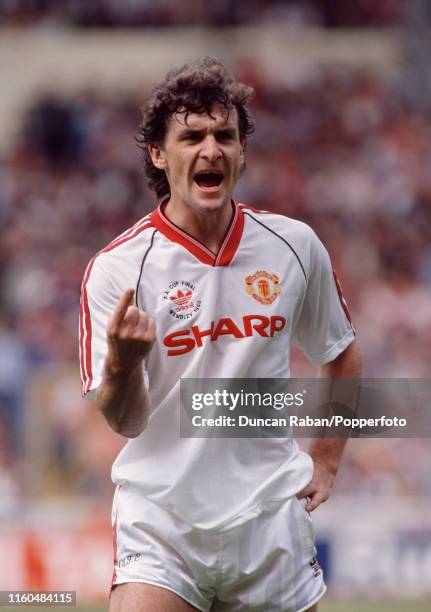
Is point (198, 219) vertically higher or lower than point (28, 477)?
higher

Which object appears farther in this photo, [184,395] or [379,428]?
[379,428]

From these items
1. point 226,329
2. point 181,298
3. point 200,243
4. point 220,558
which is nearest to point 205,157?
point 200,243

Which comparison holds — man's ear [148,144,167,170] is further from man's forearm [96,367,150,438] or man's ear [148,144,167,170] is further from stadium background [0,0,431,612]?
stadium background [0,0,431,612]

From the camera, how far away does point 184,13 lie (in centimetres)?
1930

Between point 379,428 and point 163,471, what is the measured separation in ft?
3.96

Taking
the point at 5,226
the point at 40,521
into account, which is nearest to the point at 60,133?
the point at 5,226

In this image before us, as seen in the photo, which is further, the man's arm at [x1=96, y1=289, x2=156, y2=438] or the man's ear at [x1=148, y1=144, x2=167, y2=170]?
the man's ear at [x1=148, y1=144, x2=167, y2=170]

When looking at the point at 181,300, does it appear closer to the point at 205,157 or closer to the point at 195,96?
the point at 205,157

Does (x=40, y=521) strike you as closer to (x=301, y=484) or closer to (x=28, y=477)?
(x=28, y=477)

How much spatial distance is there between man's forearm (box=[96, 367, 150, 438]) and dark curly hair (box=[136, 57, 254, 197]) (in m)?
1.00

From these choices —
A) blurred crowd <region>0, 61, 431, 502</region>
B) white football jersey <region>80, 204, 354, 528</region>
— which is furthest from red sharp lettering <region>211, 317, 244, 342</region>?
blurred crowd <region>0, 61, 431, 502</region>

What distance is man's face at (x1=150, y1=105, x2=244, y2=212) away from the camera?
418 cm

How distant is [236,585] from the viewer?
4.09 m

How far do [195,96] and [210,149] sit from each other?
0.21 metres
